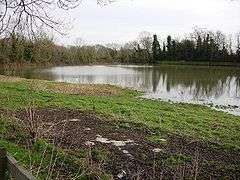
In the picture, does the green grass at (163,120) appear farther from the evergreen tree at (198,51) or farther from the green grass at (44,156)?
the evergreen tree at (198,51)

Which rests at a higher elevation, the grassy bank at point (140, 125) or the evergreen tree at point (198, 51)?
the evergreen tree at point (198, 51)

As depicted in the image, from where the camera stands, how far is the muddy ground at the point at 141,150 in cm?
888

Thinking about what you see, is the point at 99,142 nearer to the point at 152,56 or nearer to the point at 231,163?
A: the point at 231,163

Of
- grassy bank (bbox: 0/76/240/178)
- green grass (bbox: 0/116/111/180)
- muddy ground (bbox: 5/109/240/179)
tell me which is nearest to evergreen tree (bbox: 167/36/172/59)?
grassy bank (bbox: 0/76/240/178)

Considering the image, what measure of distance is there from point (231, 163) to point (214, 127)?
585 centimetres

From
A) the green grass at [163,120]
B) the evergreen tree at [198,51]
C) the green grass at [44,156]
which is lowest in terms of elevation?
the green grass at [163,120]

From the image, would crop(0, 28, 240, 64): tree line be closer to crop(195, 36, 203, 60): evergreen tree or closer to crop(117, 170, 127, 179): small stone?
crop(195, 36, 203, 60): evergreen tree

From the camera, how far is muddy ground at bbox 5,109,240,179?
888cm

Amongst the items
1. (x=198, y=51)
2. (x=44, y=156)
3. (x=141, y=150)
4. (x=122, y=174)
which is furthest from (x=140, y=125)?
(x=198, y=51)

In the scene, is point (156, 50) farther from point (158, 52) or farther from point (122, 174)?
point (122, 174)

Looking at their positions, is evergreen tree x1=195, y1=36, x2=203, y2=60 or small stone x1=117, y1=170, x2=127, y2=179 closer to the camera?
small stone x1=117, y1=170, x2=127, y2=179

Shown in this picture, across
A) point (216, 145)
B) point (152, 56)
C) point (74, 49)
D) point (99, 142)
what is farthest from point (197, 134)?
point (74, 49)

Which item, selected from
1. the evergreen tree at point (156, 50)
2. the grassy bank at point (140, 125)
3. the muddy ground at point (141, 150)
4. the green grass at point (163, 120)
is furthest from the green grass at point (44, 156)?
the evergreen tree at point (156, 50)

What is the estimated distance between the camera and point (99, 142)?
1120cm
